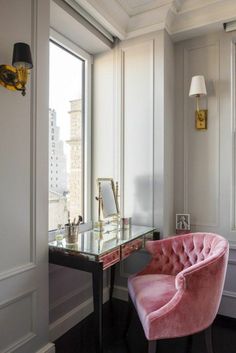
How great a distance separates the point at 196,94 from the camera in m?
2.44

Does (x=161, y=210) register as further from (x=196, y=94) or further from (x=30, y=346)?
(x=30, y=346)

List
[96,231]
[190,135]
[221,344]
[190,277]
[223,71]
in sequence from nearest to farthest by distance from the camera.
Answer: [190,277], [221,344], [96,231], [223,71], [190,135]

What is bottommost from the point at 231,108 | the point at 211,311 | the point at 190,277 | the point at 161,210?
the point at 211,311

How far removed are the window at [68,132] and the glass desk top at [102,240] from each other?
1.03ft

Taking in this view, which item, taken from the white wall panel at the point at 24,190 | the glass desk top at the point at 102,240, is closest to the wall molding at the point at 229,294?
the glass desk top at the point at 102,240

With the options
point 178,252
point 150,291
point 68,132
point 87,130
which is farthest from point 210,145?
point 150,291

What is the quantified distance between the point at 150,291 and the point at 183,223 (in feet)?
3.04

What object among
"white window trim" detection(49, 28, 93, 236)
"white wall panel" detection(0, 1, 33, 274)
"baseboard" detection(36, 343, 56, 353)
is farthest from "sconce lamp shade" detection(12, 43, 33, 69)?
"baseboard" detection(36, 343, 56, 353)

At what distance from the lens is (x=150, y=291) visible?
182cm

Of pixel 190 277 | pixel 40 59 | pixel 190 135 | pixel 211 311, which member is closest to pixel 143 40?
pixel 190 135

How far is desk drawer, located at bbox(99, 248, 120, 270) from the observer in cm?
177

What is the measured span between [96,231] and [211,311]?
1052 millimetres

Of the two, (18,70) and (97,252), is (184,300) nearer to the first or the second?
(97,252)

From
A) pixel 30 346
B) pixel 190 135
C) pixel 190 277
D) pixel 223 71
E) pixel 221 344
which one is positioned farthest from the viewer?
pixel 190 135
